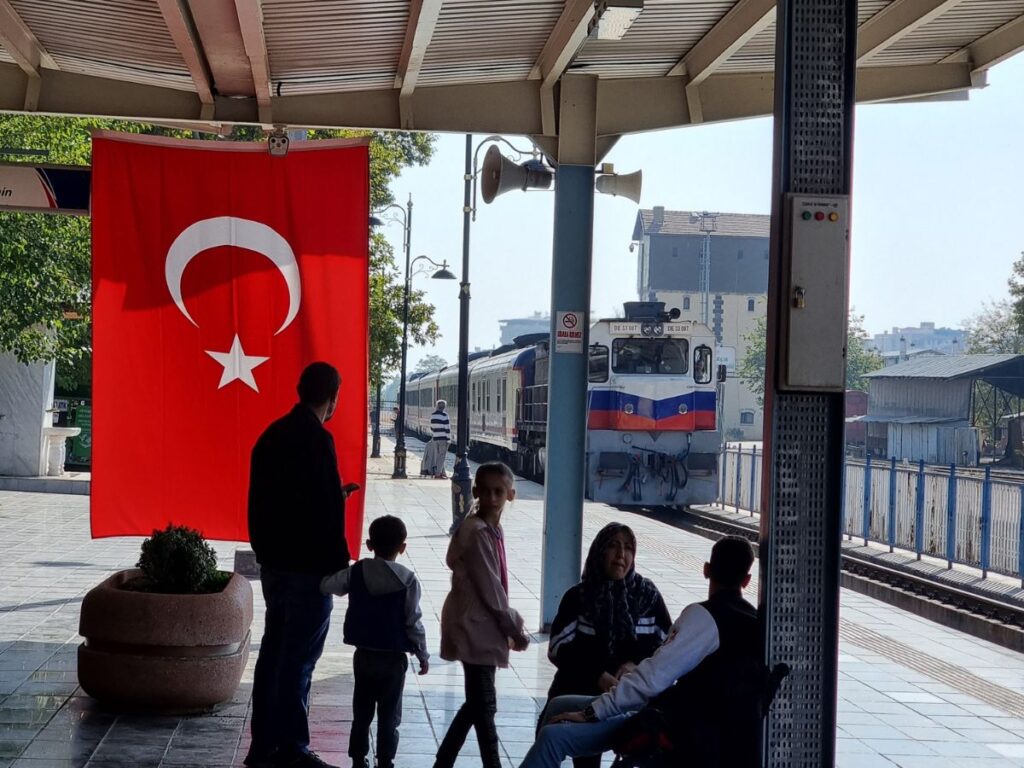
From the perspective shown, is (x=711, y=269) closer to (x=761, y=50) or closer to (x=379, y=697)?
(x=761, y=50)

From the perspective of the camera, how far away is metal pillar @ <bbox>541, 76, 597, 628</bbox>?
9.91 metres

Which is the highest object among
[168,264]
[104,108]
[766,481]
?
[104,108]

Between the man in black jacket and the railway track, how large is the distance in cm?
838

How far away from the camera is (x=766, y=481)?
4.53 m

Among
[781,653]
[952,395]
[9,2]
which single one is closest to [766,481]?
[781,653]

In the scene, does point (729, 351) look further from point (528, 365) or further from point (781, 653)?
point (781, 653)

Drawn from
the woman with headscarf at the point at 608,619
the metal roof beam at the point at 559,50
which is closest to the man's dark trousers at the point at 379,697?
the woman with headscarf at the point at 608,619

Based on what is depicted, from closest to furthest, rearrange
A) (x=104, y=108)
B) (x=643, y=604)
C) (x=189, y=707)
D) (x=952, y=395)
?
(x=643, y=604), (x=189, y=707), (x=104, y=108), (x=952, y=395)

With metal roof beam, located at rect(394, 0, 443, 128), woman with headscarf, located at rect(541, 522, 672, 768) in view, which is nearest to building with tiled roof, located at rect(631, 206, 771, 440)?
metal roof beam, located at rect(394, 0, 443, 128)

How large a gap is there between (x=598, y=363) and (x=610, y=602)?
2045cm

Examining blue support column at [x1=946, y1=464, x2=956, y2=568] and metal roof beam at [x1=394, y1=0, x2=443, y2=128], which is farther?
blue support column at [x1=946, y1=464, x2=956, y2=568]

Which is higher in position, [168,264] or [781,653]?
[168,264]

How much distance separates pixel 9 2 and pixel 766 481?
18.1 feet

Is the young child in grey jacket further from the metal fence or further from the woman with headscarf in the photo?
the metal fence
